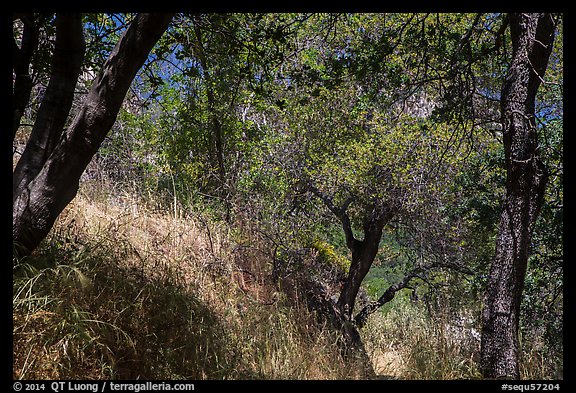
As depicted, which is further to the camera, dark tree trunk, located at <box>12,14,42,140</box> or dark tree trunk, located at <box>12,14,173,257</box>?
dark tree trunk, located at <box>12,14,42,140</box>

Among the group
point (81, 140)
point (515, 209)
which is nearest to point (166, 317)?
point (81, 140)

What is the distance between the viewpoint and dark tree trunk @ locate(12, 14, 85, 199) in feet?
9.82

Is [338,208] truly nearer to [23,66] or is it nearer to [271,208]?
→ [271,208]

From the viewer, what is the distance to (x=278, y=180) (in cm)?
844

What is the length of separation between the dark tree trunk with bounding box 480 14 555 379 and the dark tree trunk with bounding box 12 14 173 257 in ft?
9.08

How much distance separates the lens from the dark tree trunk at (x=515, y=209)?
13.0 ft

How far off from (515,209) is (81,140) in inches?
124

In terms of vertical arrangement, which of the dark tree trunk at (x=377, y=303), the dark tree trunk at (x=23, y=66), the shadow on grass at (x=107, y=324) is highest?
the dark tree trunk at (x=23, y=66)

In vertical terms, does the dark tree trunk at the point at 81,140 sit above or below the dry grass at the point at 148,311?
above

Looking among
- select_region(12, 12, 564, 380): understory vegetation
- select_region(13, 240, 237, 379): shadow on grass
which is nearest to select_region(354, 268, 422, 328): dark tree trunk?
select_region(12, 12, 564, 380): understory vegetation

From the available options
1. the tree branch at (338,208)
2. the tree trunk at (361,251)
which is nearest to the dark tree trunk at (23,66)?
the tree branch at (338,208)

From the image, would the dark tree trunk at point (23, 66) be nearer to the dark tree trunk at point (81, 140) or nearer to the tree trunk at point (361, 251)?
the dark tree trunk at point (81, 140)

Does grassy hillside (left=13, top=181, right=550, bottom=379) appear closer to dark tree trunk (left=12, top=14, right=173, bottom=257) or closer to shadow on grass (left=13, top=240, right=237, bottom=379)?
Answer: shadow on grass (left=13, top=240, right=237, bottom=379)

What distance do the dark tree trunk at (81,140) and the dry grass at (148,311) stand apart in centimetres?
32
